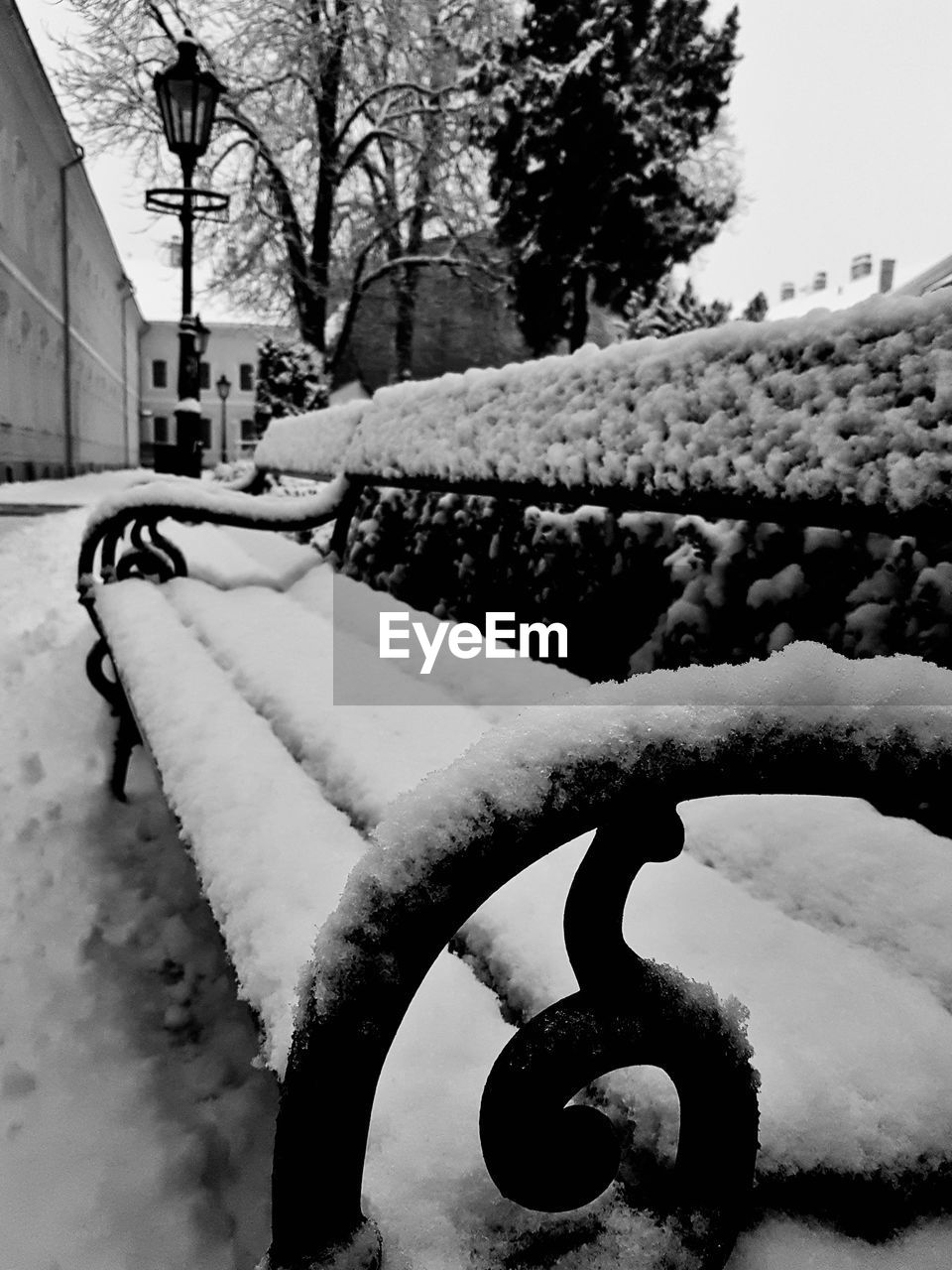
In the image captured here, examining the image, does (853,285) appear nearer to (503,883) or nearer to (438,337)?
(438,337)

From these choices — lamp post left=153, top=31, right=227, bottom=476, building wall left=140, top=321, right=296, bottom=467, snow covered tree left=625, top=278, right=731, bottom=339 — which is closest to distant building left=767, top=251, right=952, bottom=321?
snow covered tree left=625, top=278, right=731, bottom=339

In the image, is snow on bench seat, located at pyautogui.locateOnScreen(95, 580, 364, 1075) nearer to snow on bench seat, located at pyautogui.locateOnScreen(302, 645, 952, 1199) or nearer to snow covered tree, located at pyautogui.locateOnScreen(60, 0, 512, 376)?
snow on bench seat, located at pyautogui.locateOnScreen(302, 645, 952, 1199)

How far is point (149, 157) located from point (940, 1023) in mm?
18630

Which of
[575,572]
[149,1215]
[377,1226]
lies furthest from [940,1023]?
[575,572]

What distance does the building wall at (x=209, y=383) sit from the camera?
1918 inches

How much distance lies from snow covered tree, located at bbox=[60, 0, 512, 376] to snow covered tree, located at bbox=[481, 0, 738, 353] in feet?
6.40

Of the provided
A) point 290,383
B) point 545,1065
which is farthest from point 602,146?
point 545,1065

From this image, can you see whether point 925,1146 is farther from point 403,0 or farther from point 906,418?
point 403,0

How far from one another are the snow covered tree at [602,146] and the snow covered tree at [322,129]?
195 cm

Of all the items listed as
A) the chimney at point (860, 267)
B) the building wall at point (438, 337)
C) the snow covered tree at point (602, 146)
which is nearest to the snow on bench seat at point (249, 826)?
the snow covered tree at point (602, 146)

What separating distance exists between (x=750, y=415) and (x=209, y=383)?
52.1m

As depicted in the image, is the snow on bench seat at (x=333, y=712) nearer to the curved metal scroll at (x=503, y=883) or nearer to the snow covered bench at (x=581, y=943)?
the snow covered bench at (x=581, y=943)

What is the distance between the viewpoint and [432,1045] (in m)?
0.73

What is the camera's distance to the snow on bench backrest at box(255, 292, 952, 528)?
939mm
